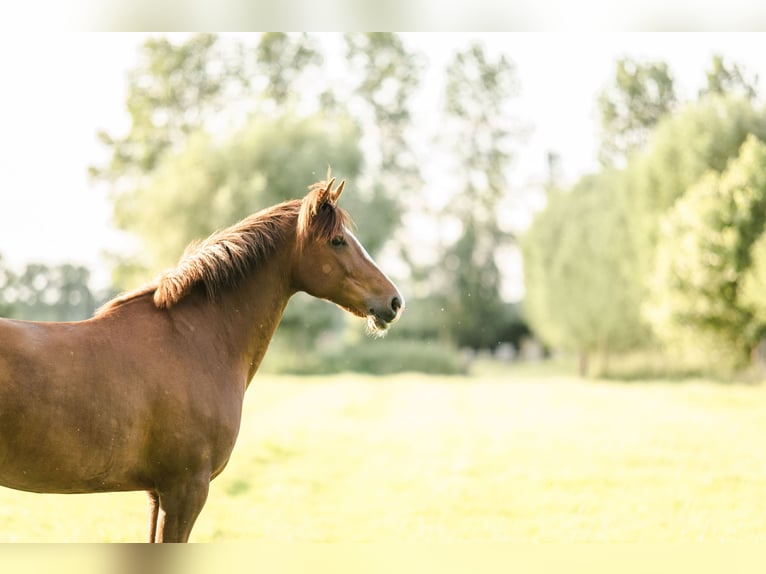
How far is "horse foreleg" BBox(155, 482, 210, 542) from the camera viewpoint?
3258 mm

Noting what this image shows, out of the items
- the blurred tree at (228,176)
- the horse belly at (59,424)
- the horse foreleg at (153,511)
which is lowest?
the horse foreleg at (153,511)

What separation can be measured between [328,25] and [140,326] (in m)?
2.29

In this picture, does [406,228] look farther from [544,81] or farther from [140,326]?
[140,326]

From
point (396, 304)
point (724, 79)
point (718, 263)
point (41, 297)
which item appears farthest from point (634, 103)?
point (396, 304)

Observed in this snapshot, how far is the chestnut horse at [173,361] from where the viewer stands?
3.05 meters

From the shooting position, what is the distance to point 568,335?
1206 inches

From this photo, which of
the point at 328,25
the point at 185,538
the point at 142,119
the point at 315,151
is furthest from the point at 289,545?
the point at 142,119

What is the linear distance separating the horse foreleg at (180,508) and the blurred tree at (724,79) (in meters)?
23.9

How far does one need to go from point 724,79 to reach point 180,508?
81.2ft

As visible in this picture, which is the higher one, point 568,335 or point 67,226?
point 67,226

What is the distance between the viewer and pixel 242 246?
12.0 ft

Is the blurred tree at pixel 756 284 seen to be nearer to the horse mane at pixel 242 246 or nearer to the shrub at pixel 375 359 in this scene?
the shrub at pixel 375 359

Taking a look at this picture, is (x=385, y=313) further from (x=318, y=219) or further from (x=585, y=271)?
(x=585, y=271)

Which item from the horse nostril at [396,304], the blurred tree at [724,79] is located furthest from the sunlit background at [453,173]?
the horse nostril at [396,304]
